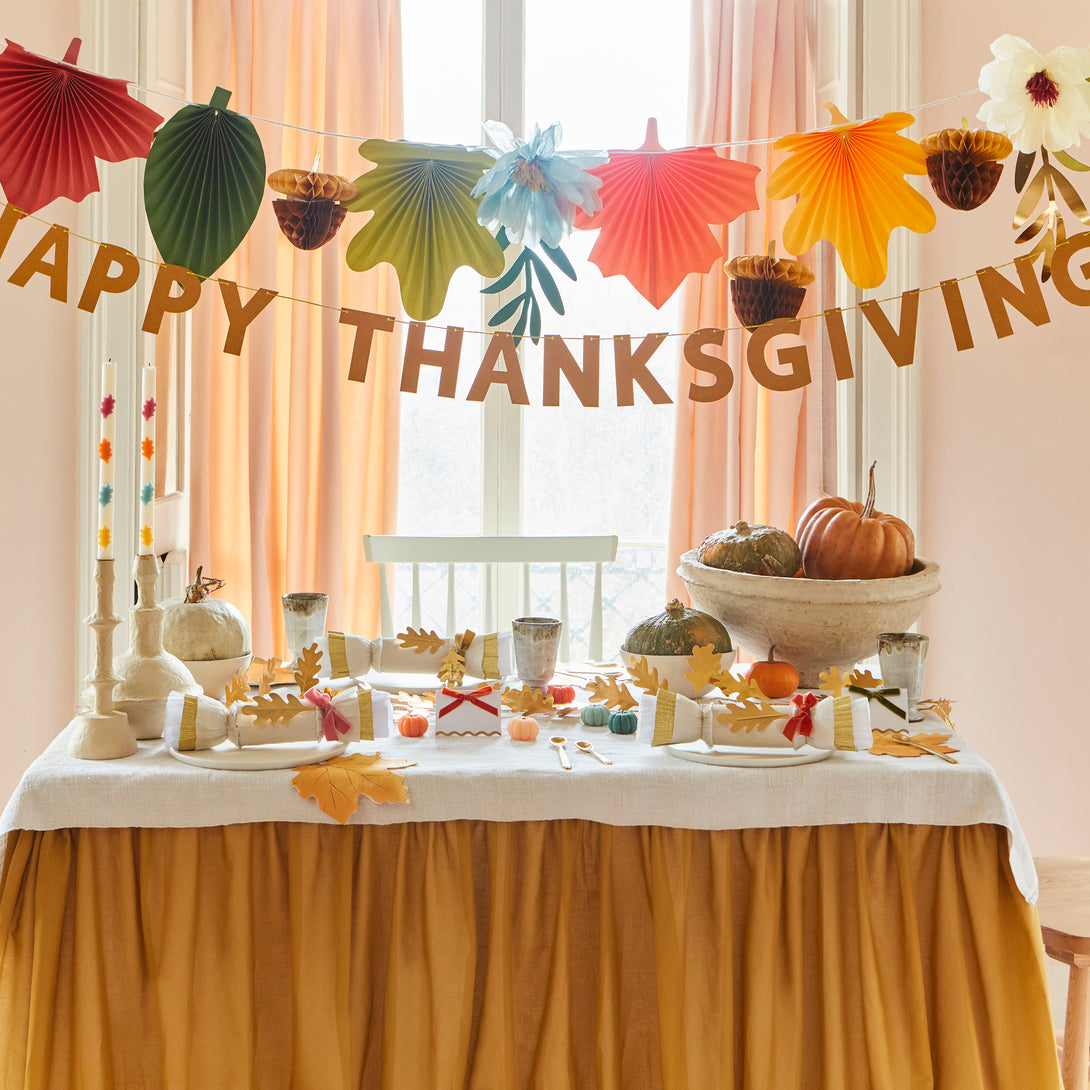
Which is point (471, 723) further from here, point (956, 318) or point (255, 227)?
point (255, 227)

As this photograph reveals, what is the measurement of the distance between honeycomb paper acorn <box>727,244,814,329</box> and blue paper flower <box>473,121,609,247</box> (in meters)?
0.30

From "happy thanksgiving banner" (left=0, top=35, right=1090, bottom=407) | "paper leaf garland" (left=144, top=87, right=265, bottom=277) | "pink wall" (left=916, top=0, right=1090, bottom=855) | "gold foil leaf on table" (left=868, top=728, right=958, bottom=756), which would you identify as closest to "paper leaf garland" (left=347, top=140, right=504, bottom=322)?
"happy thanksgiving banner" (left=0, top=35, right=1090, bottom=407)

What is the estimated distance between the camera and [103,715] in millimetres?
1103

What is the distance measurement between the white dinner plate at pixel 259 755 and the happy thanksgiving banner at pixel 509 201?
50cm

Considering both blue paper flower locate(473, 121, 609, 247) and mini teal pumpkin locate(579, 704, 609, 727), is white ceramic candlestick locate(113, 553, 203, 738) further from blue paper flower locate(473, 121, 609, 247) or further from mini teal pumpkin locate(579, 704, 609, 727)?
blue paper flower locate(473, 121, 609, 247)

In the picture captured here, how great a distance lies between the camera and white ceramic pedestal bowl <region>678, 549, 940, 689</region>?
4.35 feet

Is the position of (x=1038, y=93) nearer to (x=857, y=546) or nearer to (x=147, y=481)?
(x=857, y=546)

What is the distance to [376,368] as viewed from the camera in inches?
103

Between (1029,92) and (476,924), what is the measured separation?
1.37 meters

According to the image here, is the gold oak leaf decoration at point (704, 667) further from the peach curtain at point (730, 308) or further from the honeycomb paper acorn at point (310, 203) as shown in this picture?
the peach curtain at point (730, 308)

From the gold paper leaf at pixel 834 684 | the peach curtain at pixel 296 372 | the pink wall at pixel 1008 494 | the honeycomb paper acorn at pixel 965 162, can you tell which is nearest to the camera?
the gold paper leaf at pixel 834 684

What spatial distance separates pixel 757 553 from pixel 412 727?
0.55 metres

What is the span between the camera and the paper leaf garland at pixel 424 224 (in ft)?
5.12

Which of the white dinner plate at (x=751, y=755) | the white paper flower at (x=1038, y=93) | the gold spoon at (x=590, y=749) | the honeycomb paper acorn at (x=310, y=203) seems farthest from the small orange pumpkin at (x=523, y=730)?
the white paper flower at (x=1038, y=93)
